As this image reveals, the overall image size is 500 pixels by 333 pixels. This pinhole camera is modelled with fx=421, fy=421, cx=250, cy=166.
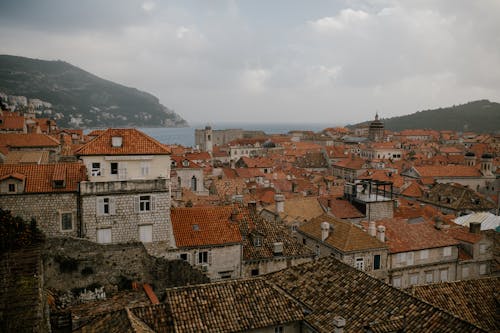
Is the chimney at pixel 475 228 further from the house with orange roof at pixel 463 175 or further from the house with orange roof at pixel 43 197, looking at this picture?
the house with orange roof at pixel 463 175

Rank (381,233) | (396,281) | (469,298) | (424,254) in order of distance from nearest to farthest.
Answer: (469,298) < (396,281) < (381,233) < (424,254)

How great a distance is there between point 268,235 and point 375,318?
1474 cm

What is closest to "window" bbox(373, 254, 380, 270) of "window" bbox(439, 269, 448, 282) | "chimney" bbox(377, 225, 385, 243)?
"chimney" bbox(377, 225, 385, 243)

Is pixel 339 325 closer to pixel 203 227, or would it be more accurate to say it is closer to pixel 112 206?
pixel 203 227

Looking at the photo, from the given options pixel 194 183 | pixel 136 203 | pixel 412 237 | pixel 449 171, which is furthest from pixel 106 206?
pixel 449 171

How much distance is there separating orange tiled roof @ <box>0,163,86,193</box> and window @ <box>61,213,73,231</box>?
4.79 feet

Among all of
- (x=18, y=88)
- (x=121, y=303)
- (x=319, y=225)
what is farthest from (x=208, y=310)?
(x=18, y=88)

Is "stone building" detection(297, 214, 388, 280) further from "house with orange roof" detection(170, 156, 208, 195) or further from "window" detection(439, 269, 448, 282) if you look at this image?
"house with orange roof" detection(170, 156, 208, 195)

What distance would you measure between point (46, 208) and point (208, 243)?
31.7ft

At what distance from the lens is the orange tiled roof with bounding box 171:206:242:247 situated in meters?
26.6

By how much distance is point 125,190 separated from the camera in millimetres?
25031

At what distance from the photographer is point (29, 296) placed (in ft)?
43.7

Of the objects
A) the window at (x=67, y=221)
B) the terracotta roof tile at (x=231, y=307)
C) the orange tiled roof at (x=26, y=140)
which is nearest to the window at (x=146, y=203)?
the window at (x=67, y=221)

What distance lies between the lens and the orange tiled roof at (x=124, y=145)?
25.8m
